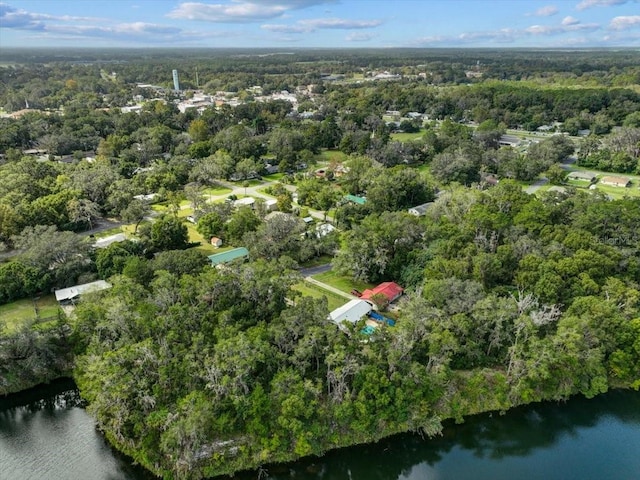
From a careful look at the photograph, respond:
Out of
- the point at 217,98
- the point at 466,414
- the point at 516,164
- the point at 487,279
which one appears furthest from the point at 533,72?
the point at 466,414

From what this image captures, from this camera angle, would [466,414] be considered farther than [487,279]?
No

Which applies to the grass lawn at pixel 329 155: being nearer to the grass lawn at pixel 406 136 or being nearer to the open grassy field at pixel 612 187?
the grass lawn at pixel 406 136

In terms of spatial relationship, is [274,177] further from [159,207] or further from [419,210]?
[419,210]

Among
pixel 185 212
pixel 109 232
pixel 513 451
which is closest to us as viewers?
pixel 513 451

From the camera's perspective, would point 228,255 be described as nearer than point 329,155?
Yes

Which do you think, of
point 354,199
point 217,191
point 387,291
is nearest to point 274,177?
point 217,191

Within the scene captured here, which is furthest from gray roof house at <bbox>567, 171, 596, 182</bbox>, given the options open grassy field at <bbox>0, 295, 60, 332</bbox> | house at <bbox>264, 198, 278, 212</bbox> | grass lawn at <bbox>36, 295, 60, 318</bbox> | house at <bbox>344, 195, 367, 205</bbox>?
open grassy field at <bbox>0, 295, 60, 332</bbox>

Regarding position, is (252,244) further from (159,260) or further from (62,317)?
(62,317)
